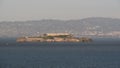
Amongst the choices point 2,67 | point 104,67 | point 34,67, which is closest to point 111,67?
point 104,67

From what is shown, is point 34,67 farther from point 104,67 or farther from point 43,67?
point 104,67

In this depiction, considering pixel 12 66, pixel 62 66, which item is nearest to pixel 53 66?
pixel 62 66

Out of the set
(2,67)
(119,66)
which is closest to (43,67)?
(2,67)

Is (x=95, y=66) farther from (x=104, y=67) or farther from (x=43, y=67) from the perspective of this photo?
(x=43, y=67)

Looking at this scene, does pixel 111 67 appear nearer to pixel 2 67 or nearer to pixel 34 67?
pixel 34 67

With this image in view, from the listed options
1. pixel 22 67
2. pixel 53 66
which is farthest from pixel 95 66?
pixel 22 67

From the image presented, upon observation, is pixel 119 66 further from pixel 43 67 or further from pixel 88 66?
pixel 43 67
